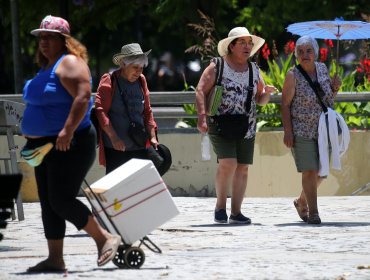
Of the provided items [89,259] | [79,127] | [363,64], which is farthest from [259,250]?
[363,64]

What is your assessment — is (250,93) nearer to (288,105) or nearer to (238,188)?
(288,105)

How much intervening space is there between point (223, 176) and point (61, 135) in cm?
379

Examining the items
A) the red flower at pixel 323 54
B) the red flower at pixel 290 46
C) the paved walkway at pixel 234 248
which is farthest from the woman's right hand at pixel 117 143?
the red flower at pixel 323 54

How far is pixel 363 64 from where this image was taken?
1648 cm

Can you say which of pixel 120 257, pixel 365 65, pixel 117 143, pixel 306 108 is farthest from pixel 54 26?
pixel 365 65

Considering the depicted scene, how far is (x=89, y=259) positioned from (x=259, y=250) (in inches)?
50.9

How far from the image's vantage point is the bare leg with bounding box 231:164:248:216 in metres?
11.9

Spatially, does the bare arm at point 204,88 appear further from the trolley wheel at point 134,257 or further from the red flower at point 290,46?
the red flower at point 290,46

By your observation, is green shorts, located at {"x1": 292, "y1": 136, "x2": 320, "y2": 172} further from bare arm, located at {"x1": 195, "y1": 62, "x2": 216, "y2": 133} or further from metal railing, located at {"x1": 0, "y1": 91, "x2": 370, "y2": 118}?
Answer: metal railing, located at {"x1": 0, "y1": 91, "x2": 370, "y2": 118}

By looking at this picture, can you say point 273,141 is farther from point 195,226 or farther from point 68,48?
point 68,48

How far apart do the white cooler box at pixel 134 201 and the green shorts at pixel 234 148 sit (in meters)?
3.24

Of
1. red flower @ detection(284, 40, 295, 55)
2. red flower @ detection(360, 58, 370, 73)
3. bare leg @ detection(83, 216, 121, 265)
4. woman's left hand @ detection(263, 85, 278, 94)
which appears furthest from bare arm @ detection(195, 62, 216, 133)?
red flower @ detection(360, 58, 370, 73)

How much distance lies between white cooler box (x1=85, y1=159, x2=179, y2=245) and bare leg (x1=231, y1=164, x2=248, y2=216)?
10.8 feet

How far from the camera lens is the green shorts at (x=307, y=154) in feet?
38.4
